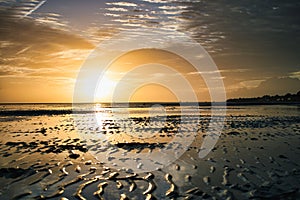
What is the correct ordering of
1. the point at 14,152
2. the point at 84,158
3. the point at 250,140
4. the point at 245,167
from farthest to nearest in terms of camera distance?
the point at 250,140
the point at 14,152
the point at 84,158
the point at 245,167

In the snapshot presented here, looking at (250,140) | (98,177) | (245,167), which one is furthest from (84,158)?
(250,140)

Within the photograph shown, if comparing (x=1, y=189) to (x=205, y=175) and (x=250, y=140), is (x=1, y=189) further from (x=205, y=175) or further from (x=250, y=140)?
(x=250, y=140)

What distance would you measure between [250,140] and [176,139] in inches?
193

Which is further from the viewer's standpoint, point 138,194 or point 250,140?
point 250,140

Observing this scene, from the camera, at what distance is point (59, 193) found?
8.20 metres

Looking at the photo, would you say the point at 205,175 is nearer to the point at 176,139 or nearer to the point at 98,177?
the point at 98,177

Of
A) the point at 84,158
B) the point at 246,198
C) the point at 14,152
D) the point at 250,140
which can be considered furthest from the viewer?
the point at 250,140

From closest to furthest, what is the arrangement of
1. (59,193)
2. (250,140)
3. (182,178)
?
(59,193)
(182,178)
(250,140)

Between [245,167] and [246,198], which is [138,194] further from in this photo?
[245,167]

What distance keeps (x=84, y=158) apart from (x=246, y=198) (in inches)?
320

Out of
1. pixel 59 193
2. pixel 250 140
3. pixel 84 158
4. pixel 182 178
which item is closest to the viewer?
pixel 59 193

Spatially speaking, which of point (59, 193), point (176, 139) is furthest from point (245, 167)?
point (176, 139)

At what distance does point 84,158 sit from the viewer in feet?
44.2

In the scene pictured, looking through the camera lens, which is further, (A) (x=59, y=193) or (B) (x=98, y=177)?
(B) (x=98, y=177)
